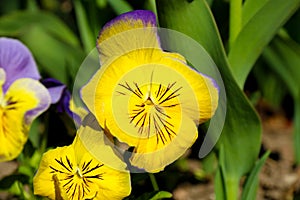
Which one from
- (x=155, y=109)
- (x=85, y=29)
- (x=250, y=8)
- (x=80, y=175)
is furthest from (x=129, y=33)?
(x=85, y=29)

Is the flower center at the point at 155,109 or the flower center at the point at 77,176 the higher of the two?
the flower center at the point at 155,109

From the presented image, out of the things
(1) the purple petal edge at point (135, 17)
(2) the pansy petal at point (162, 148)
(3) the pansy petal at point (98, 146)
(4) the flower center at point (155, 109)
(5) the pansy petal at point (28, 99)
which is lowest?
(5) the pansy petal at point (28, 99)

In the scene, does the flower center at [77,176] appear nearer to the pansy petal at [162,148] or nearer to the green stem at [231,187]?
the pansy petal at [162,148]

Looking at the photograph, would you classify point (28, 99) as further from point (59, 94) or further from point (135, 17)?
point (135, 17)

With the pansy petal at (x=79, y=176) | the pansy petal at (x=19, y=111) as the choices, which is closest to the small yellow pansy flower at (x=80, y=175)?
the pansy petal at (x=79, y=176)

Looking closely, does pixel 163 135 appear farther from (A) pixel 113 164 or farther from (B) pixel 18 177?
(B) pixel 18 177

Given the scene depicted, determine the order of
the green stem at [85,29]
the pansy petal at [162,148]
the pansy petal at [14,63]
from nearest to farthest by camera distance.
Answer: the pansy petal at [162,148], the pansy petal at [14,63], the green stem at [85,29]

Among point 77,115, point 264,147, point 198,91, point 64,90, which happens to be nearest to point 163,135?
point 198,91

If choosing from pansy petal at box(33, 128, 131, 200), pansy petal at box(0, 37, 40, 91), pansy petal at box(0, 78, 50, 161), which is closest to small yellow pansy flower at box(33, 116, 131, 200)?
pansy petal at box(33, 128, 131, 200)
